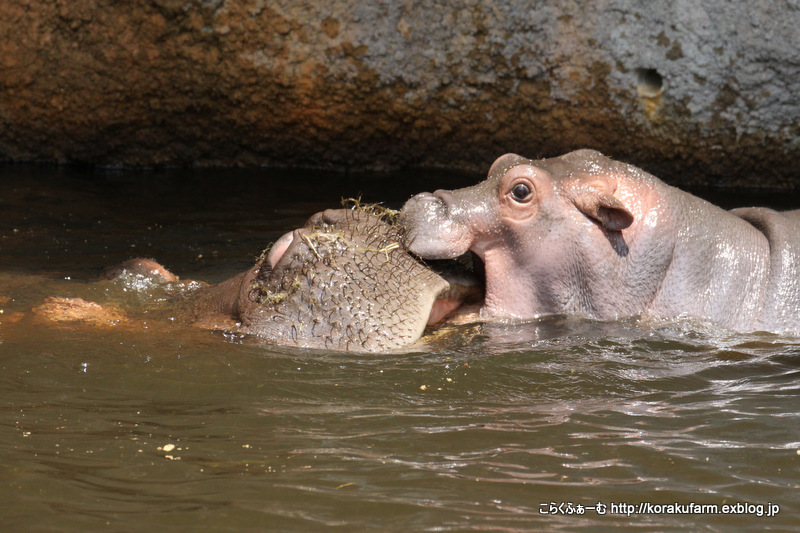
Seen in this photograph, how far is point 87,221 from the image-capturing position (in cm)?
666

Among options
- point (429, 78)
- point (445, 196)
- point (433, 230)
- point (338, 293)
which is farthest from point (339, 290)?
point (429, 78)

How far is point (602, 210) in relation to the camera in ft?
14.0

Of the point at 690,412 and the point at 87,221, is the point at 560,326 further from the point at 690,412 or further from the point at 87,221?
the point at 87,221

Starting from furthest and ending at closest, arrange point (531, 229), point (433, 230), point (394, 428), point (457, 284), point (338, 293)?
point (457, 284) < point (531, 229) < point (433, 230) < point (338, 293) < point (394, 428)

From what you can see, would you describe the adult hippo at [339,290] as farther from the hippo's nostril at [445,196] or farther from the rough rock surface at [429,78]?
the rough rock surface at [429,78]

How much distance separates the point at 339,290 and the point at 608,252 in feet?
4.31

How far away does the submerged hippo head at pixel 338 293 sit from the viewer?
13.0ft

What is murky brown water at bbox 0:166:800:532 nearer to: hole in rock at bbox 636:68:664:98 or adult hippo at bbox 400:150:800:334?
adult hippo at bbox 400:150:800:334

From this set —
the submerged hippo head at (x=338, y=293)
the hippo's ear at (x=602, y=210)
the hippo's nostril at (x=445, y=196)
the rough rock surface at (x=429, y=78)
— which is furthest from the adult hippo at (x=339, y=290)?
the rough rock surface at (x=429, y=78)

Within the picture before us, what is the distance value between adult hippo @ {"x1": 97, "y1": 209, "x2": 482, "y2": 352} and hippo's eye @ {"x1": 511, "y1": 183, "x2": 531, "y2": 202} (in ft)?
1.72

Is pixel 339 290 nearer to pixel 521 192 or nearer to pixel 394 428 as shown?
pixel 394 428

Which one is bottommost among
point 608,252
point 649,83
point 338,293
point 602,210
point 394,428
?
point 394,428

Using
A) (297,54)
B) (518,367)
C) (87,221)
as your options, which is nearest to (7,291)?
(87,221)

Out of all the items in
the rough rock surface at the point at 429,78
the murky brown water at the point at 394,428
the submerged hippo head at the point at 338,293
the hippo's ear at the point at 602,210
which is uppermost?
the rough rock surface at the point at 429,78
